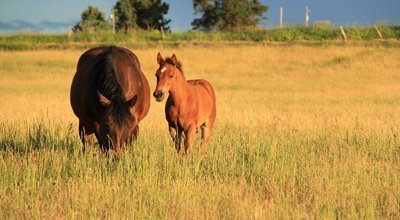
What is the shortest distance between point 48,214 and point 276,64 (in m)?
31.1

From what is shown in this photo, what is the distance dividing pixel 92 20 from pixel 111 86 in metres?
73.2

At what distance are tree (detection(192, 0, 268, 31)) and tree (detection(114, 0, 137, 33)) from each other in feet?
26.2

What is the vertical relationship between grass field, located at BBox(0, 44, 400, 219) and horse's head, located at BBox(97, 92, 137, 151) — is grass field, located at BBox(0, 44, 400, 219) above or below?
below

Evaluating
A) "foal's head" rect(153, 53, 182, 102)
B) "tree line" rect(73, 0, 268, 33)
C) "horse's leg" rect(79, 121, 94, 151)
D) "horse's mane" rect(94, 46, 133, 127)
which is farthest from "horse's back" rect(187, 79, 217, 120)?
"tree line" rect(73, 0, 268, 33)

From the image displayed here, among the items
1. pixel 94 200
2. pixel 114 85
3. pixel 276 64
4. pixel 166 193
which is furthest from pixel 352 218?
pixel 276 64

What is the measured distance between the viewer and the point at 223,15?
220 ft

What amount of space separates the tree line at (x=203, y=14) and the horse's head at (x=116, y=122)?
58.2m

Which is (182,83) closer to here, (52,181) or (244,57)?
(52,181)

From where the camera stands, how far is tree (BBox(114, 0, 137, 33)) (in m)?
70.1

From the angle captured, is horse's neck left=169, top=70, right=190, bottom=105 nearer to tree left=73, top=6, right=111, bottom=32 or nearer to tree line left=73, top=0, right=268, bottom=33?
tree line left=73, top=0, right=268, bottom=33

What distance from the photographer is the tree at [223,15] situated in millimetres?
66312

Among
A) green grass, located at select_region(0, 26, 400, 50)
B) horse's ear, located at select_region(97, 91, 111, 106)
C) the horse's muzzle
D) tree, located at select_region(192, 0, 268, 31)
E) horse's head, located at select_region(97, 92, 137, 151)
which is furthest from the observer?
tree, located at select_region(192, 0, 268, 31)

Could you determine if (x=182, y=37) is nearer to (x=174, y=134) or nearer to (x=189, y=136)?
(x=174, y=134)

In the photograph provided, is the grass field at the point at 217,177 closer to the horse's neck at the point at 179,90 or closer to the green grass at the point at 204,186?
the green grass at the point at 204,186
